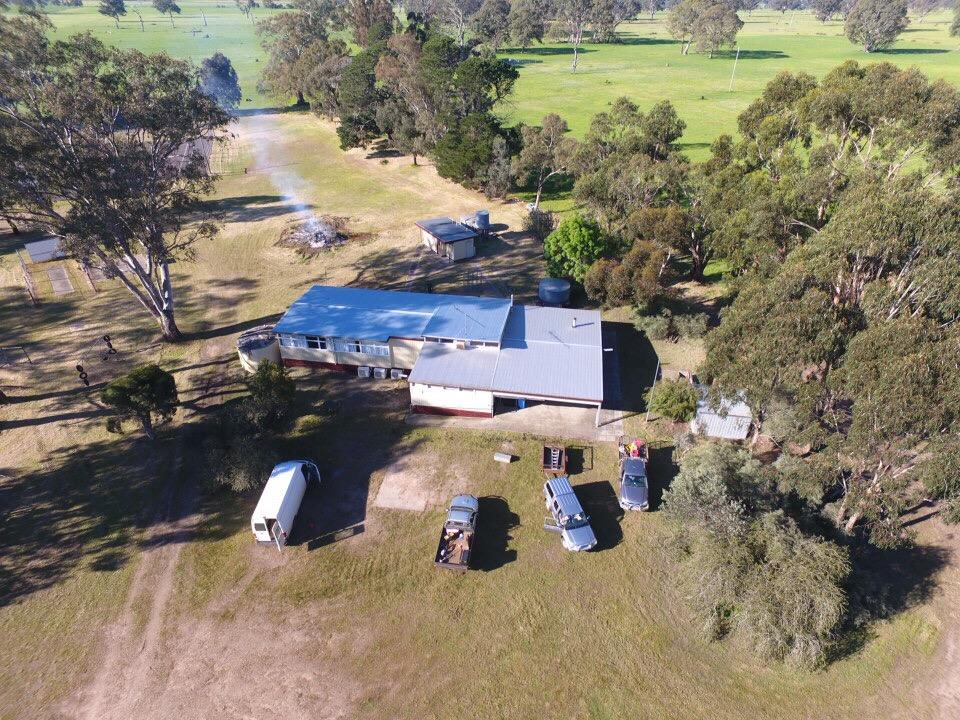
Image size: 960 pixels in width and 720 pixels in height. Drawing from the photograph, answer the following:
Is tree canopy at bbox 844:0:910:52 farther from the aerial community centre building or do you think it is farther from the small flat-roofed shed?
the aerial community centre building

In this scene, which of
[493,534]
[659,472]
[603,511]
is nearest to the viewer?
[493,534]

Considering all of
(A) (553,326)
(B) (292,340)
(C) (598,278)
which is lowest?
(B) (292,340)

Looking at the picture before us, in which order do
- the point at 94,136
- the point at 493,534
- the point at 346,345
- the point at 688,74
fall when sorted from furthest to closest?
the point at 688,74
the point at 346,345
the point at 94,136
the point at 493,534

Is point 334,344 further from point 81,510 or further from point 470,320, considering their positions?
point 81,510

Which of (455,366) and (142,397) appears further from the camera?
(455,366)

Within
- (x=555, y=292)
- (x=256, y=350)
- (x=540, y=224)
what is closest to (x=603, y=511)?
(x=555, y=292)

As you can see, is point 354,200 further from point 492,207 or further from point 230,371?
point 230,371

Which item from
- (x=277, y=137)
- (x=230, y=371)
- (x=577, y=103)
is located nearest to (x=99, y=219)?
(x=230, y=371)

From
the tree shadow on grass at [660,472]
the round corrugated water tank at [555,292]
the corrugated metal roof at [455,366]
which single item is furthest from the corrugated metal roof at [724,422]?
the round corrugated water tank at [555,292]
